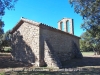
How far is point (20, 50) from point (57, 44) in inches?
183

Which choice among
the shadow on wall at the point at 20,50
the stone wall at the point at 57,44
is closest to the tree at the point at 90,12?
the stone wall at the point at 57,44

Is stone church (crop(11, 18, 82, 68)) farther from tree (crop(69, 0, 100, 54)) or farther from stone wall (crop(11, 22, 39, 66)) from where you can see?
tree (crop(69, 0, 100, 54))

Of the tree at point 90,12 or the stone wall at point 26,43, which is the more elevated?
the tree at point 90,12

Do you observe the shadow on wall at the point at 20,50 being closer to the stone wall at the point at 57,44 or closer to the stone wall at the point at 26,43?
the stone wall at the point at 26,43

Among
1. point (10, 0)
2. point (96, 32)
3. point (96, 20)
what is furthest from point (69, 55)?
point (10, 0)

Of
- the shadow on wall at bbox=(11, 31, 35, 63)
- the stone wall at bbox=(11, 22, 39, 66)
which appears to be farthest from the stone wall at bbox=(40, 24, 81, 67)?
the shadow on wall at bbox=(11, 31, 35, 63)

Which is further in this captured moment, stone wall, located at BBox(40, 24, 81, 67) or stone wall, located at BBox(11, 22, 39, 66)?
stone wall, located at BBox(11, 22, 39, 66)

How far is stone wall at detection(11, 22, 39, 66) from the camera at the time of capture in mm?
15953

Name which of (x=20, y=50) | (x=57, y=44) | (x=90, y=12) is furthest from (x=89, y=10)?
(x=20, y=50)

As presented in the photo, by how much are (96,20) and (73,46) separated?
799 centimetres

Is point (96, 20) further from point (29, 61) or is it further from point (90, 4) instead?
point (29, 61)

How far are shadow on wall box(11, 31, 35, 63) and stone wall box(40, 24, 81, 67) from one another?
5.44 feet

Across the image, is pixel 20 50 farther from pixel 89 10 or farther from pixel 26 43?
pixel 89 10

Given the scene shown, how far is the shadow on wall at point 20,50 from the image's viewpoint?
16.5 metres
